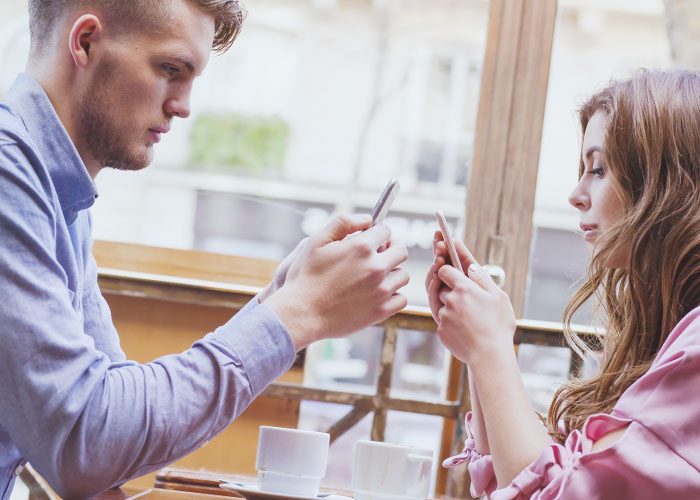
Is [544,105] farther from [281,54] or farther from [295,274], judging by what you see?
[295,274]

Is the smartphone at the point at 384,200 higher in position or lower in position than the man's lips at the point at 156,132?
lower

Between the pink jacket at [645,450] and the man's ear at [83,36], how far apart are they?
2.59ft

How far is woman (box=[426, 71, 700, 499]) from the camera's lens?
37.8 inches

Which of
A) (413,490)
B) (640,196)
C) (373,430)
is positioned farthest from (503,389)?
(373,430)

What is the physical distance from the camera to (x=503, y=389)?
1.14 m

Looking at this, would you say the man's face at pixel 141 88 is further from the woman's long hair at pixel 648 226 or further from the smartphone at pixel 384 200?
the woman's long hair at pixel 648 226

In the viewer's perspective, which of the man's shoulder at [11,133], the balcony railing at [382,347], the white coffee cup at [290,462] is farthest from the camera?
the balcony railing at [382,347]

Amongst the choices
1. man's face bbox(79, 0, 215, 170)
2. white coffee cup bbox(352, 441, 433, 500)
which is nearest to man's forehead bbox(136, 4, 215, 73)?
man's face bbox(79, 0, 215, 170)

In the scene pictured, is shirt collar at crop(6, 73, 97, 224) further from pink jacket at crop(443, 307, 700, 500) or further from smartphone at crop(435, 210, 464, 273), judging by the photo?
pink jacket at crop(443, 307, 700, 500)

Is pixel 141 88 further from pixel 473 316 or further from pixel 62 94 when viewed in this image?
pixel 473 316

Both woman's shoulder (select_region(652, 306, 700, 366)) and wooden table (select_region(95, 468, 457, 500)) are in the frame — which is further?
wooden table (select_region(95, 468, 457, 500))

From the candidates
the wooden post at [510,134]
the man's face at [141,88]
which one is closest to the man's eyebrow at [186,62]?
the man's face at [141,88]

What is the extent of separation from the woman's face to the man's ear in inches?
31.7

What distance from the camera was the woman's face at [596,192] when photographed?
1.42 m
